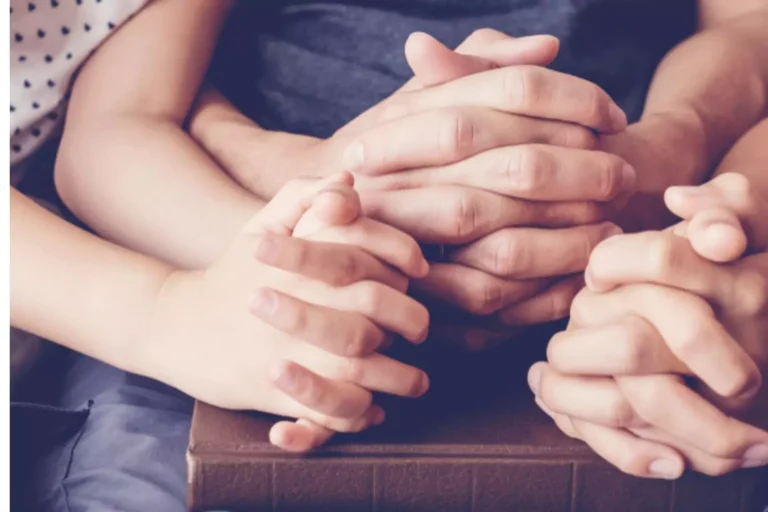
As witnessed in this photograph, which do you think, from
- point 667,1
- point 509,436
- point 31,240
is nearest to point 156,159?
point 31,240

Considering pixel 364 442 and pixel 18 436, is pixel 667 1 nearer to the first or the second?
pixel 364 442

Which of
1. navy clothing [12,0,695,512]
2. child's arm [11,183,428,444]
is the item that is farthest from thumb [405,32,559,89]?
navy clothing [12,0,695,512]

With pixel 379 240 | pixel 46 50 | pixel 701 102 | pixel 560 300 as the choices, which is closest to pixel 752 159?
pixel 701 102

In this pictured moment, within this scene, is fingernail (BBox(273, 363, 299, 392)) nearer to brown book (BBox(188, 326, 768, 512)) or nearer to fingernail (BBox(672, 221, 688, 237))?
brown book (BBox(188, 326, 768, 512))

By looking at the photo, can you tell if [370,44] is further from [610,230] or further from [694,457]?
[694,457]

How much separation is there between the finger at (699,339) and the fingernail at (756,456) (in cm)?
3

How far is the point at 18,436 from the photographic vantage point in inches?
22.5

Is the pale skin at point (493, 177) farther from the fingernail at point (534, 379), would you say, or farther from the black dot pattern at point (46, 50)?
the black dot pattern at point (46, 50)

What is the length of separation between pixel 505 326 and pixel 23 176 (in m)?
0.43

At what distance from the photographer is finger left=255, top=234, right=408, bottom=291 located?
0.44m

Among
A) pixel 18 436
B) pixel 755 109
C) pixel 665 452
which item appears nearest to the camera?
pixel 665 452

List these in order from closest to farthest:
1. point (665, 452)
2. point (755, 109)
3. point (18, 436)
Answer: point (665, 452)
point (18, 436)
point (755, 109)

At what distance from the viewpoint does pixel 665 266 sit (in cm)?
43

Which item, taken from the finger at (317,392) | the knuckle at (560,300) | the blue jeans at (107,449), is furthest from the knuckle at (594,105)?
the blue jeans at (107,449)
